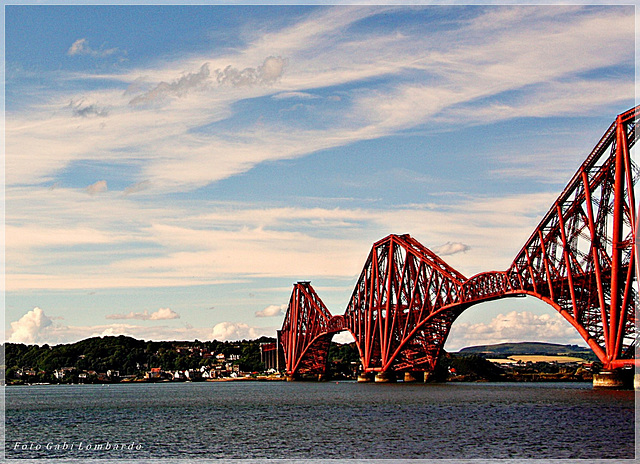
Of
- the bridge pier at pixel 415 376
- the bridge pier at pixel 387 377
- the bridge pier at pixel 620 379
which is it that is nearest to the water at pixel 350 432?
the bridge pier at pixel 620 379

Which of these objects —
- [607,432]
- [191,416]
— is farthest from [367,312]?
[607,432]

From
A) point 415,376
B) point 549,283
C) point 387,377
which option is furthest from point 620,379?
point 387,377

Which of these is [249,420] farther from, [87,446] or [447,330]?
[447,330]

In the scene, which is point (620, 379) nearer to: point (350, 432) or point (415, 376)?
point (350, 432)

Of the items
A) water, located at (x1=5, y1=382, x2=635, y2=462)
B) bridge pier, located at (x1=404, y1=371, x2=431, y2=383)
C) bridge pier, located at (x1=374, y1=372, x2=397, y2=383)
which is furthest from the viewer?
bridge pier, located at (x1=404, y1=371, x2=431, y2=383)

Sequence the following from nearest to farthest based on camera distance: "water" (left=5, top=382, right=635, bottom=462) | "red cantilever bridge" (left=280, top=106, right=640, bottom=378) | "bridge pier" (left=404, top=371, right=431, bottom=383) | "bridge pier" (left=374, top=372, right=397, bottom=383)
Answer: "water" (left=5, top=382, right=635, bottom=462) < "red cantilever bridge" (left=280, top=106, right=640, bottom=378) < "bridge pier" (left=374, top=372, right=397, bottom=383) < "bridge pier" (left=404, top=371, right=431, bottom=383)

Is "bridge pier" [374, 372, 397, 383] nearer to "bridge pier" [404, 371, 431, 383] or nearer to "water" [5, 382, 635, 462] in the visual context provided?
"bridge pier" [404, 371, 431, 383]

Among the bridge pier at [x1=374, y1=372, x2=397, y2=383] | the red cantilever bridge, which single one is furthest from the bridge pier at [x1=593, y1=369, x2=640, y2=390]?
the bridge pier at [x1=374, y1=372, x2=397, y2=383]

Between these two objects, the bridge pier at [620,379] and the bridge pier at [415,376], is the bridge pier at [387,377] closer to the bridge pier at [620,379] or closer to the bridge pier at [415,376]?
the bridge pier at [415,376]

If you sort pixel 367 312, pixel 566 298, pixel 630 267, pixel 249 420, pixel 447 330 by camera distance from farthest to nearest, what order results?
pixel 367 312
pixel 447 330
pixel 566 298
pixel 630 267
pixel 249 420
